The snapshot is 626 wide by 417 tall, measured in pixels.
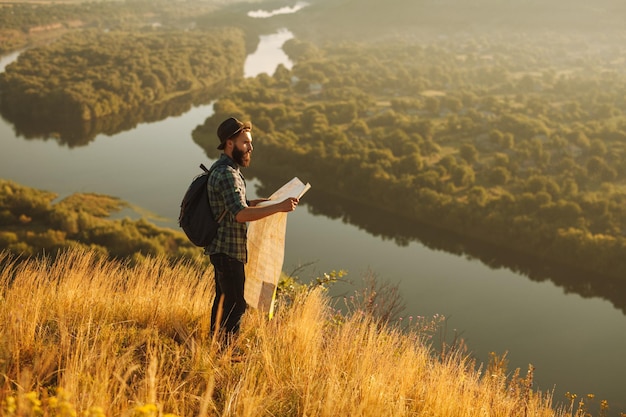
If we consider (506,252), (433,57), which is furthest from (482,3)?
(506,252)

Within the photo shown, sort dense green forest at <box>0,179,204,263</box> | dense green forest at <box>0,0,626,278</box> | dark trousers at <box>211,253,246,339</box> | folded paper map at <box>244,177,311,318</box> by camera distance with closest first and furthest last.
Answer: dark trousers at <box>211,253,246,339</box>, folded paper map at <box>244,177,311,318</box>, dense green forest at <box>0,179,204,263</box>, dense green forest at <box>0,0,626,278</box>

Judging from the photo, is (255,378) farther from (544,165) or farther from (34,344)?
(544,165)

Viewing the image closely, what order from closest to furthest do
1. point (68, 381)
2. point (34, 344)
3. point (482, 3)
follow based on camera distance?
point (68, 381)
point (34, 344)
point (482, 3)

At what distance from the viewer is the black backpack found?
481 centimetres

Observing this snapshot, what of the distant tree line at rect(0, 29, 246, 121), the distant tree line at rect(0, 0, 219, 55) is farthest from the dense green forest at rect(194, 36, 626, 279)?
the distant tree line at rect(0, 0, 219, 55)

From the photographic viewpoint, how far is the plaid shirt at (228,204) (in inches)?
182

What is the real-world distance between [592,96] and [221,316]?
74.2 metres

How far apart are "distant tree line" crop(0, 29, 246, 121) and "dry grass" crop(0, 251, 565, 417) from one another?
190 feet

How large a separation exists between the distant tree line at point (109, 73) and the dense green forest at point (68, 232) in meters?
28.2

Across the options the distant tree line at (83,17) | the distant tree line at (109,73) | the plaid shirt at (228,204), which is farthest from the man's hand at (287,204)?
the distant tree line at (83,17)

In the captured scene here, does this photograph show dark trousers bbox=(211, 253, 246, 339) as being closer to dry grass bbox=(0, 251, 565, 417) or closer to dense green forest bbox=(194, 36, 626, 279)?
dry grass bbox=(0, 251, 565, 417)

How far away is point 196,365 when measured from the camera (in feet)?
14.5

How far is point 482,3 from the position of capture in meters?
155

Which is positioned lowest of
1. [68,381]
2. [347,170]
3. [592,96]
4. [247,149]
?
[347,170]
